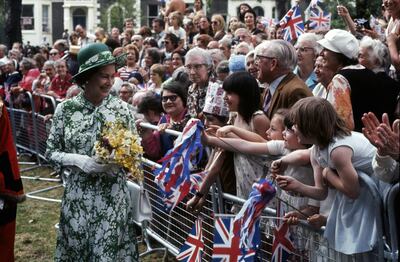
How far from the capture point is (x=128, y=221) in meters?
5.59

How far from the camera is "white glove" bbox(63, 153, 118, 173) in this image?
5.33 meters

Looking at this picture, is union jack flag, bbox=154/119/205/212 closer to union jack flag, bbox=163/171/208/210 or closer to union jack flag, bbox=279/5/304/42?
union jack flag, bbox=163/171/208/210

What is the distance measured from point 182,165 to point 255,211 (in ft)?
3.16

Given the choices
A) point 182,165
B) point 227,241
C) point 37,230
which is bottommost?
point 37,230

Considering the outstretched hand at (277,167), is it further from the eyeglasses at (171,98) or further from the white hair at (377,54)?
the eyeglasses at (171,98)

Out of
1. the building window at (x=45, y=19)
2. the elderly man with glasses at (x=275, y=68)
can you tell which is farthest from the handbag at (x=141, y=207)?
the building window at (x=45, y=19)

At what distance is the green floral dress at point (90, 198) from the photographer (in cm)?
543

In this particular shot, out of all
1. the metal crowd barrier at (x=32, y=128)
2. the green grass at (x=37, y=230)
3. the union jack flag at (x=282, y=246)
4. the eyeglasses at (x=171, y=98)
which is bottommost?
the green grass at (x=37, y=230)

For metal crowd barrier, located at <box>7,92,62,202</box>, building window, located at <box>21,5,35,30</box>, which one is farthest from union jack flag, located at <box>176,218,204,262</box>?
building window, located at <box>21,5,35,30</box>

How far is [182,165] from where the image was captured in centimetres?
577

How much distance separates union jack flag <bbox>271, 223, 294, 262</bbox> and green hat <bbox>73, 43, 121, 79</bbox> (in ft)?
5.81

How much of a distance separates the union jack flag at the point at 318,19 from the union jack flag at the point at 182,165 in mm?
3817

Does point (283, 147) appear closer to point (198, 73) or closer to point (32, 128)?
point (198, 73)

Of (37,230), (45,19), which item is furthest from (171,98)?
(45,19)
